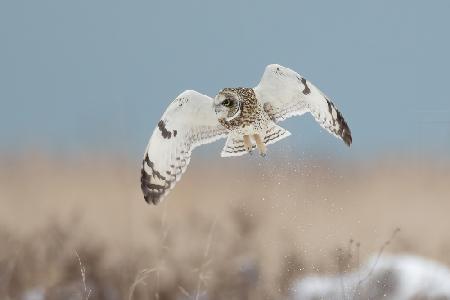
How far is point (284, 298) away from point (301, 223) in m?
0.97

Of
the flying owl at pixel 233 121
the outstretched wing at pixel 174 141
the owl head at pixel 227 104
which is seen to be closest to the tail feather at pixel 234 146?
the flying owl at pixel 233 121

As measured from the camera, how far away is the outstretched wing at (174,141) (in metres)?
7.00

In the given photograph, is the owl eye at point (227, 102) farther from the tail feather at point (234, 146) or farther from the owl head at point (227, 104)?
the tail feather at point (234, 146)

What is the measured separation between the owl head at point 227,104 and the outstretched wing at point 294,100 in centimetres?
19

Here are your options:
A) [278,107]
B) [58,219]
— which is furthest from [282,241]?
[58,219]

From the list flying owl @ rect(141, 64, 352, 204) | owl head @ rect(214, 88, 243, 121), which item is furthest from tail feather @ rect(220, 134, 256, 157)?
owl head @ rect(214, 88, 243, 121)

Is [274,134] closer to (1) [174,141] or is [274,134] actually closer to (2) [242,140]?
(2) [242,140]

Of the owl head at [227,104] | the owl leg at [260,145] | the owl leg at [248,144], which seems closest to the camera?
the owl leg at [260,145]

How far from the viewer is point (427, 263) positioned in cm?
725

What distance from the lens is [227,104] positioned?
6.82 m

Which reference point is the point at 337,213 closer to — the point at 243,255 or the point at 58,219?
the point at 243,255

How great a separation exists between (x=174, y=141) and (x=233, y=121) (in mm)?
483

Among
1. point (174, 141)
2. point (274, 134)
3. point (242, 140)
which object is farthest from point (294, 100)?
point (174, 141)

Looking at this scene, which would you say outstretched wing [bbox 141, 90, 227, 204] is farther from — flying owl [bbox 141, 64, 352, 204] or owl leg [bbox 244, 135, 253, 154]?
owl leg [bbox 244, 135, 253, 154]
